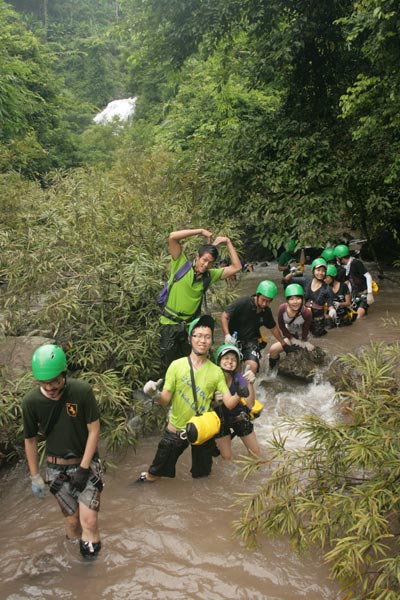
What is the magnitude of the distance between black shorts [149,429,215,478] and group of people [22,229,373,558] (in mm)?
10

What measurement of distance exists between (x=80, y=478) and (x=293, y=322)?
4.65 meters

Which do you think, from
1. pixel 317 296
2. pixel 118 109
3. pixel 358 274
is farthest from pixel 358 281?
pixel 118 109

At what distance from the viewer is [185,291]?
5.60 metres

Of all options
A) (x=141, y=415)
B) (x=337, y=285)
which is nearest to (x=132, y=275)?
(x=141, y=415)

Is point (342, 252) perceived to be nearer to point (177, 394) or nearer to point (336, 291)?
point (336, 291)

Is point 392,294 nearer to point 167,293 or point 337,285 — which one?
point 337,285

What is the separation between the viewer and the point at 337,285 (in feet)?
30.4

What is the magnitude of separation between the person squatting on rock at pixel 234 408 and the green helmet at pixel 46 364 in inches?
68.2

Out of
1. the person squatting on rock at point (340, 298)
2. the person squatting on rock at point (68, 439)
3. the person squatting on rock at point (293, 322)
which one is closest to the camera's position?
the person squatting on rock at point (68, 439)

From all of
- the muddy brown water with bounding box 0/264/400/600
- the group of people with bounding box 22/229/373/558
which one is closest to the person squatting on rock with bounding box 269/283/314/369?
the group of people with bounding box 22/229/373/558

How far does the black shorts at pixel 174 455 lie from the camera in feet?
15.2

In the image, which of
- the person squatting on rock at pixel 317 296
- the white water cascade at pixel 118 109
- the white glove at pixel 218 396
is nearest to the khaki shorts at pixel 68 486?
the white glove at pixel 218 396

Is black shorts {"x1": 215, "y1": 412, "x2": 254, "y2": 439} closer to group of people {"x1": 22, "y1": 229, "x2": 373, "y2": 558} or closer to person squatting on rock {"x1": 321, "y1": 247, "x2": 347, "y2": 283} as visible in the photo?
group of people {"x1": 22, "y1": 229, "x2": 373, "y2": 558}

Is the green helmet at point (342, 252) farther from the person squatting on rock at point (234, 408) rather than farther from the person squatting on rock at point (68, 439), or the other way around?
the person squatting on rock at point (68, 439)
